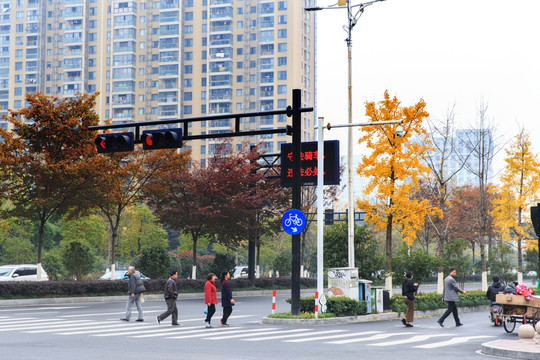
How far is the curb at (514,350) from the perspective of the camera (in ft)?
43.6

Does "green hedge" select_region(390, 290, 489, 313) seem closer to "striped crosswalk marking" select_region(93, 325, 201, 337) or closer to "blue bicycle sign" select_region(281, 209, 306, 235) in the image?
"blue bicycle sign" select_region(281, 209, 306, 235)

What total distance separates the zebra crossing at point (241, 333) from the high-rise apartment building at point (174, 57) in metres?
89.1

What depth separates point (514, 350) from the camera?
13.7 meters

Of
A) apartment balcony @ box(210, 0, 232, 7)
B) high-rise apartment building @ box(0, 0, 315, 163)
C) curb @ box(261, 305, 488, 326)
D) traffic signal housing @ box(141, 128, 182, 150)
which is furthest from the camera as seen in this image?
apartment balcony @ box(210, 0, 232, 7)

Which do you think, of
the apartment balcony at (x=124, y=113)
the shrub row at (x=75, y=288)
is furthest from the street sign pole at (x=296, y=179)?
the apartment balcony at (x=124, y=113)

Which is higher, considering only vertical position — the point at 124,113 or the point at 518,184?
the point at 124,113

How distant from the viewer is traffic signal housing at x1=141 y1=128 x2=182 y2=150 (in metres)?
19.3

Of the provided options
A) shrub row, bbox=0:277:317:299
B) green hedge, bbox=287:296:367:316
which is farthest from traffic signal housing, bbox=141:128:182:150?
shrub row, bbox=0:277:317:299

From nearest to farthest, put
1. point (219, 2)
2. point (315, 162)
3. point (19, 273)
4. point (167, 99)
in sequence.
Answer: point (315, 162), point (19, 273), point (219, 2), point (167, 99)

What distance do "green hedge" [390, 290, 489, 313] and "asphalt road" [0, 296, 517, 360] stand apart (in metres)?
1.10

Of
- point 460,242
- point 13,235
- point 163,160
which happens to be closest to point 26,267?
point 163,160

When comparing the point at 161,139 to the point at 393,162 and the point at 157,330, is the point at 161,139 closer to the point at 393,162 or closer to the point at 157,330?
the point at 157,330

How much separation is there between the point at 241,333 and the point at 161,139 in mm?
5713

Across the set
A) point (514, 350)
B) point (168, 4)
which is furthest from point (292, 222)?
point (168, 4)
